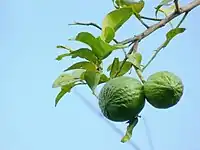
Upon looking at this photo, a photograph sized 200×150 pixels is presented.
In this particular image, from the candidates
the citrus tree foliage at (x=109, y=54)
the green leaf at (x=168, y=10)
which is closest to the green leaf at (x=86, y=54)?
the citrus tree foliage at (x=109, y=54)

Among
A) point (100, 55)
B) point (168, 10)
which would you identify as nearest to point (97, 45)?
point (100, 55)

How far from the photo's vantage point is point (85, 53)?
506mm

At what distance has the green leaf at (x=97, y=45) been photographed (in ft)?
1.59

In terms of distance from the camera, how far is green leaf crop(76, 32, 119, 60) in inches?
19.1

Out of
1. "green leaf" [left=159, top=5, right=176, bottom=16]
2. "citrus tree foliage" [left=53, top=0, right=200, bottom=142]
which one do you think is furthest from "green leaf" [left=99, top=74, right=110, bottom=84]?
"green leaf" [left=159, top=5, right=176, bottom=16]

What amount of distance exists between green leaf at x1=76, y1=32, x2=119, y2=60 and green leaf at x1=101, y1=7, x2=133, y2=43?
1 cm

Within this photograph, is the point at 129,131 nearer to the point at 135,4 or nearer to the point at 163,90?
the point at 163,90

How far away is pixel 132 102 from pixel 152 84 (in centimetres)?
3

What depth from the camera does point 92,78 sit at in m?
0.51

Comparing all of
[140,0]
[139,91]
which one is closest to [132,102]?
[139,91]

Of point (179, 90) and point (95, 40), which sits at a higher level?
point (95, 40)

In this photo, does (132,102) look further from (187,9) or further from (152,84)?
(187,9)

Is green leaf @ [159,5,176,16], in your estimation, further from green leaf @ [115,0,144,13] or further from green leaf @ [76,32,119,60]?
green leaf @ [76,32,119,60]

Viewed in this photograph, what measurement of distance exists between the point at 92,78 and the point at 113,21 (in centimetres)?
8
